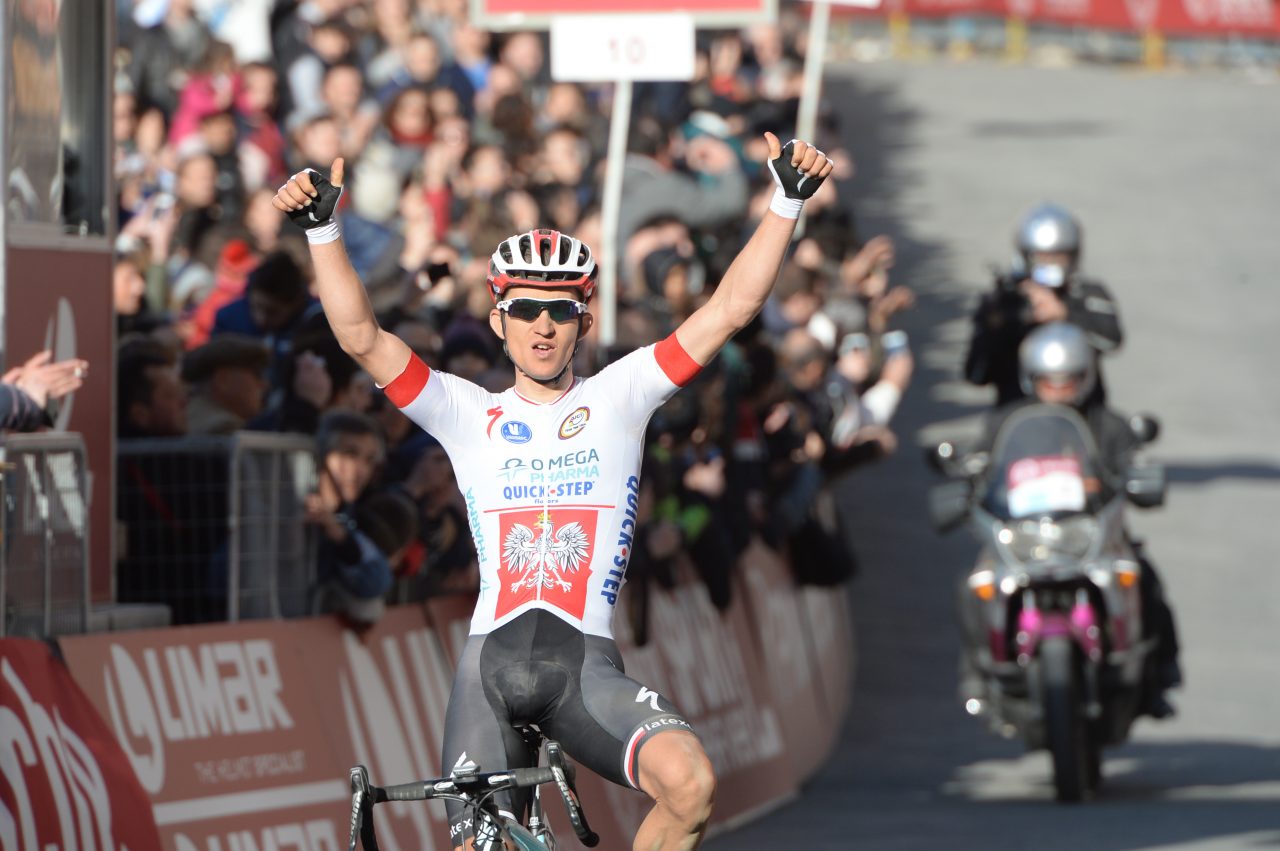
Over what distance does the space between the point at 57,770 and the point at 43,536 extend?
89cm

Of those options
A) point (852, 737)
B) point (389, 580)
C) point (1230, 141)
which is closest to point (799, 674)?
point (852, 737)

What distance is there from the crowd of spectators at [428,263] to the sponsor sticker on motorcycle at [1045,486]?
5.09 ft

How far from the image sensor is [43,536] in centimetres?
871

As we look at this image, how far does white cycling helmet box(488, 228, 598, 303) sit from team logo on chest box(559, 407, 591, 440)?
33cm

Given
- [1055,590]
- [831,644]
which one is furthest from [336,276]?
[831,644]

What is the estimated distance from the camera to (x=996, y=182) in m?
36.0

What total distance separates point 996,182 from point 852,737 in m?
19.2

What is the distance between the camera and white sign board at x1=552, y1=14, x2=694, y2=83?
1363cm

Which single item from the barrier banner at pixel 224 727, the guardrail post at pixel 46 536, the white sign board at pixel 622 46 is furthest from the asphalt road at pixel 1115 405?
the guardrail post at pixel 46 536

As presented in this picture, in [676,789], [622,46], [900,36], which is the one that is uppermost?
[900,36]

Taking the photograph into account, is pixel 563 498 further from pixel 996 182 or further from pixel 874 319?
pixel 996 182

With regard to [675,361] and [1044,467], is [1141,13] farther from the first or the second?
[675,361]

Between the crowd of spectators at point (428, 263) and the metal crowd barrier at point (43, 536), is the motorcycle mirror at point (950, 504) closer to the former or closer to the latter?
the crowd of spectators at point (428, 263)

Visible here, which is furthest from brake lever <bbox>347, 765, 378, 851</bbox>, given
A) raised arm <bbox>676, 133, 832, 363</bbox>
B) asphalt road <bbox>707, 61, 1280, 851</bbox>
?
asphalt road <bbox>707, 61, 1280, 851</bbox>
